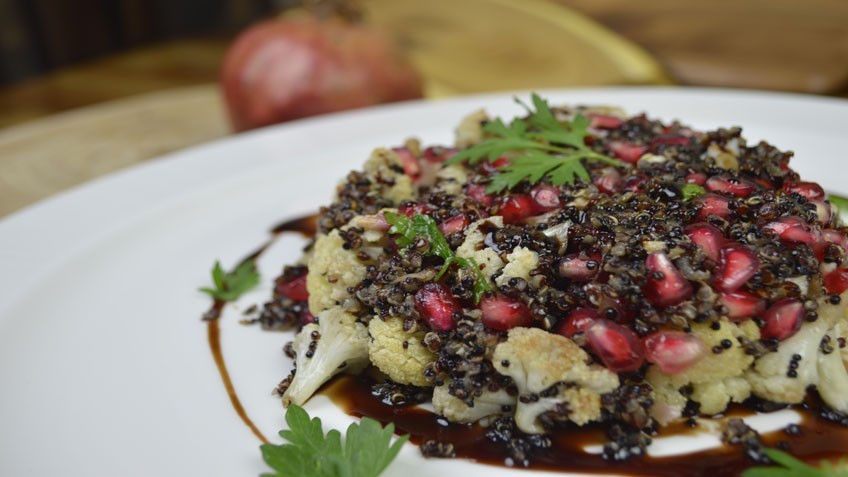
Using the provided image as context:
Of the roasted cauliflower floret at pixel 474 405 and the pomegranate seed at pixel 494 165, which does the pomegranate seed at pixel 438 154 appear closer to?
the pomegranate seed at pixel 494 165

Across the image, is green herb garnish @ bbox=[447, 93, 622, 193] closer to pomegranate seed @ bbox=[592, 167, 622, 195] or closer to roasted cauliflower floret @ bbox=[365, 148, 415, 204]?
pomegranate seed @ bbox=[592, 167, 622, 195]

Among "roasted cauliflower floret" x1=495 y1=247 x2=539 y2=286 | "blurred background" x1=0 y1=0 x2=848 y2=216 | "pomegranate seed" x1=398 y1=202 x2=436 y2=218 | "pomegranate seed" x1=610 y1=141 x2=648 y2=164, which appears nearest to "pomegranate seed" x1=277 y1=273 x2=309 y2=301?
"pomegranate seed" x1=398 y1=202 x2=436 y2=218

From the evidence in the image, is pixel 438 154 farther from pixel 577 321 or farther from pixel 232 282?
pixel 577 321

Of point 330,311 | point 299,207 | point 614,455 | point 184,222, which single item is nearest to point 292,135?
point 299,207

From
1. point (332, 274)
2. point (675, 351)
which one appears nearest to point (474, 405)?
point (675, 351)

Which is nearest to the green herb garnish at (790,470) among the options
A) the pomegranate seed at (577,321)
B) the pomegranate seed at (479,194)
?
the pomegranate seed at (577,321)

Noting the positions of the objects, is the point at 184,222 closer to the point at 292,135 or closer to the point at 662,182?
the point at 292,135

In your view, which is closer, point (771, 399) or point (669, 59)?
point (771, 399)
